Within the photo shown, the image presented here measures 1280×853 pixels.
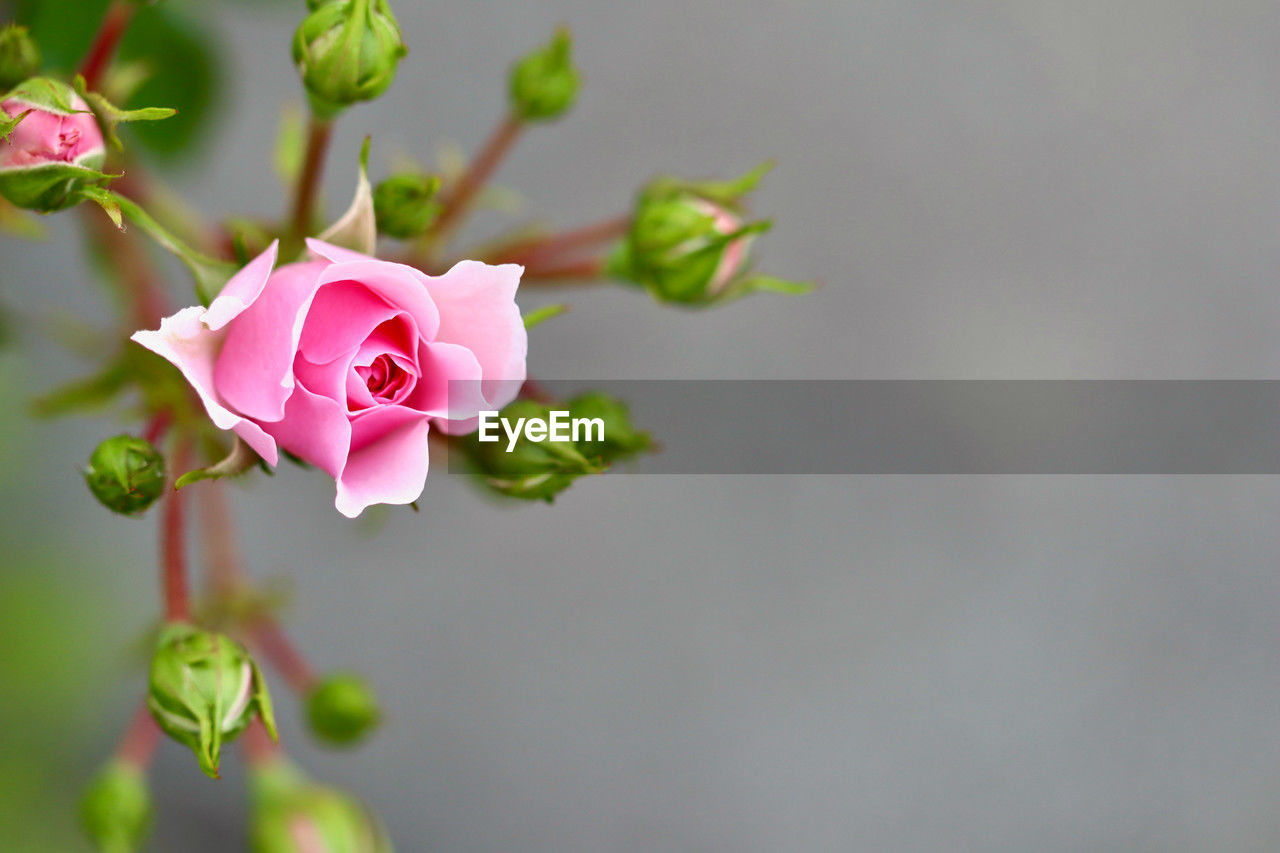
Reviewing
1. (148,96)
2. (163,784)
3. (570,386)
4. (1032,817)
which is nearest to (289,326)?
(148,96)

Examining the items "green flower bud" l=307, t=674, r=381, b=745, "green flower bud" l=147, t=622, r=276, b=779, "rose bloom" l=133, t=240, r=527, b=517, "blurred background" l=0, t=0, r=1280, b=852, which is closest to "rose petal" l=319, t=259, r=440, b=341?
"rose bloom" l=133, t=240, r=527, b=517

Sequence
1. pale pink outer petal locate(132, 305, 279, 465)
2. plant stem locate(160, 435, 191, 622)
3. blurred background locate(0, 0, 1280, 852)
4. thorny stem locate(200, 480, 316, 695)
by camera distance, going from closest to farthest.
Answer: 1. pale pink outer petal locate(132, 305, 279, 465)
2. plant stem locate(160, 435, 191, 622)
3. thorny stem locate(200, 480, 316, 695)
4. blurred background locate(0, 0, 1280, 852)

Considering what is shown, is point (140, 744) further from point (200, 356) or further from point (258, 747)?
point (200, 356)

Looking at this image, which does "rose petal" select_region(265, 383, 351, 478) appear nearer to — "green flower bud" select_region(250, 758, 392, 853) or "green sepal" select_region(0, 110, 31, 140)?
"green sepal" select_region(0, 110, 31, 140)

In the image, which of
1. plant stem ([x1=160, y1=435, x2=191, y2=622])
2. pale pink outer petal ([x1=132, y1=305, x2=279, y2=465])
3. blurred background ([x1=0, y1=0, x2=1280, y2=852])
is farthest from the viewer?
blurred background ([x1=0, y1=0, x2=1280, y2=852])

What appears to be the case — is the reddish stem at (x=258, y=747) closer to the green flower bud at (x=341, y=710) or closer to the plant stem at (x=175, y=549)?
the green flower bud at (x=341, y=710)

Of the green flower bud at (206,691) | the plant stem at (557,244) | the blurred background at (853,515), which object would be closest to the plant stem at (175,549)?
the green flower bud at (206,691)

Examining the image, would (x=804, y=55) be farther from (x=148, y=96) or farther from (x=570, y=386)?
(x=148, y=96)

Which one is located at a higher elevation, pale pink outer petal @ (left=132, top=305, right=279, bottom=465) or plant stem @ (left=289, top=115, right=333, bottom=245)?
plant stem @ (left=289, top=115, right=333, bottom=245)

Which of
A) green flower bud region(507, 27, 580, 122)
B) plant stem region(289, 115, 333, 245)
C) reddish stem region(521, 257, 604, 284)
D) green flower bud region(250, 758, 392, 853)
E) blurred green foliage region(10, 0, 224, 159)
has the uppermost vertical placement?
blurred green foliage region(10, 0, 224, 159)
